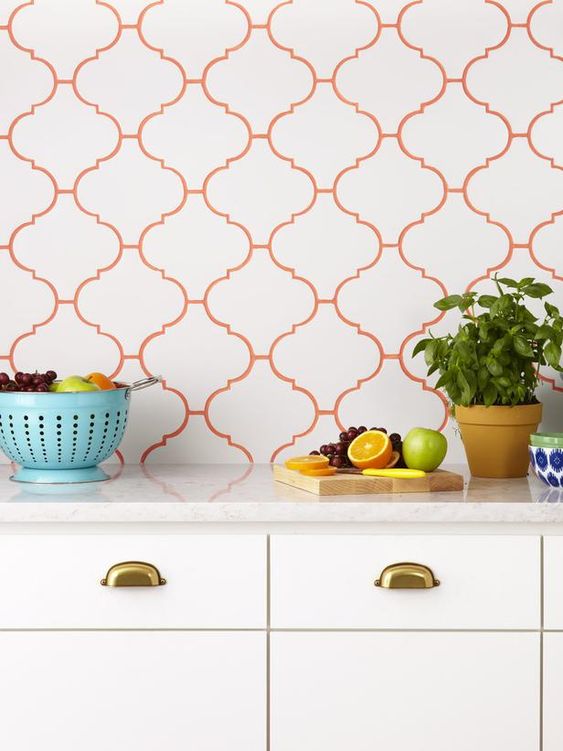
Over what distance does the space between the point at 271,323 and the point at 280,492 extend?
54 centimetres

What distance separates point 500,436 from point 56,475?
857mm

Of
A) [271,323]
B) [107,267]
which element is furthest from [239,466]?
[107,267]

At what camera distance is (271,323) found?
2135 mm

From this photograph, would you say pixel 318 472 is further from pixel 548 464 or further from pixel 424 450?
pixel 548 464

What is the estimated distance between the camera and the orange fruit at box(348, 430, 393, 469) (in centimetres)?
175
